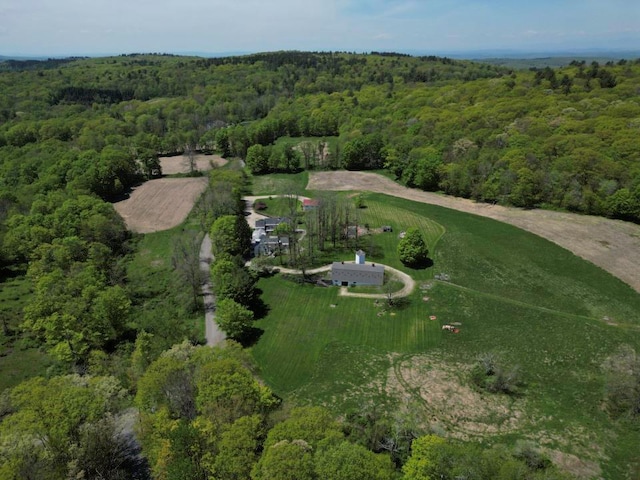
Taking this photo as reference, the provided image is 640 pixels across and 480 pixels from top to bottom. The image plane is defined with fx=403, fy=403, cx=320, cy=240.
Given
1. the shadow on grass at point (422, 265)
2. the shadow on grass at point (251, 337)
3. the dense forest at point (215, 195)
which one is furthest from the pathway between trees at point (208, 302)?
the shadow on grass at point (422, 265)

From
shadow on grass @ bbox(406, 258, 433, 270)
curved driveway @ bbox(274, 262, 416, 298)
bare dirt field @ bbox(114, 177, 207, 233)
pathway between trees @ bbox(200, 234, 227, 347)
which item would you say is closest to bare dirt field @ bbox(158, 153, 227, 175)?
bare dirt field @ bbox(114, 177, 207, 233)

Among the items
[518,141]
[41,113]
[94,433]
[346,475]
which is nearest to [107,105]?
[41,113]

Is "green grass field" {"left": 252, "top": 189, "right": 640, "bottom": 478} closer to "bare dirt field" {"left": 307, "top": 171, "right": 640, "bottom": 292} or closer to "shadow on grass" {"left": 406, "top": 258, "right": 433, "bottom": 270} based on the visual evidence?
"shadow on grass" {"left": 406, "top": 258, "right": 433, "bottom": 270}

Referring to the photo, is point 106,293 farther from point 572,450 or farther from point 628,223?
point 628,223

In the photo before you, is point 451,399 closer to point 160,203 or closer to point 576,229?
point 576,229

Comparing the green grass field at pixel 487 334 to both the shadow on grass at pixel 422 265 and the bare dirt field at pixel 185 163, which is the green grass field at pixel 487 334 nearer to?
the shadow on grass at pixel 422 265

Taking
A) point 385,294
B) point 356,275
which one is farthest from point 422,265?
point 356,275
